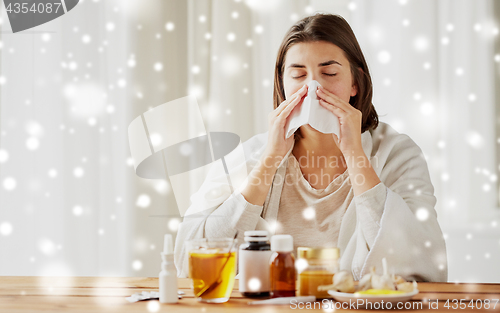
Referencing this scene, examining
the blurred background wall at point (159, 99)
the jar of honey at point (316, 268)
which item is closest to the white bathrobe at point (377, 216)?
the jar of honey at point (316, 268)

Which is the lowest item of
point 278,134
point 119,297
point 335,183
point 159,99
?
point 119,297

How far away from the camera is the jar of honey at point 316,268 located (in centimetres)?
70

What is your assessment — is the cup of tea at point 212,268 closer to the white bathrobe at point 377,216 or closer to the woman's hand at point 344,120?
the white bathrobe at point 377,216

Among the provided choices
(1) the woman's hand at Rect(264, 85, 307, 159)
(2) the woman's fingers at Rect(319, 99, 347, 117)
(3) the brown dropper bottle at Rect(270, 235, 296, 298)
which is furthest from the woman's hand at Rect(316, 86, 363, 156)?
(3) the brown dropper bottle at Rect(270, 235, 296, 298)

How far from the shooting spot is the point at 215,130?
76.4 inches

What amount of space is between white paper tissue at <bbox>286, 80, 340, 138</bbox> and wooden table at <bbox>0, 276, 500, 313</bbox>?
1.48ft

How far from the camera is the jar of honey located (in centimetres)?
70

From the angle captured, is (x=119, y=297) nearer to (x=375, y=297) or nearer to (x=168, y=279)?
(x=168, y=279)

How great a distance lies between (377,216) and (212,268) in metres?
0.50

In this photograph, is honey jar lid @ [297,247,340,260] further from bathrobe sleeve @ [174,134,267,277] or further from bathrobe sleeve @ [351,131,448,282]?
bathrobe sleeve @ [174,134,267,277]

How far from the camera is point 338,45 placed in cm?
126

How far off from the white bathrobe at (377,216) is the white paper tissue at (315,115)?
177mm

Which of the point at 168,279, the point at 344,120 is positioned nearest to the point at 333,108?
the point at 344,120

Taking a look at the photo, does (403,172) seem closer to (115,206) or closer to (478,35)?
(478,35)
